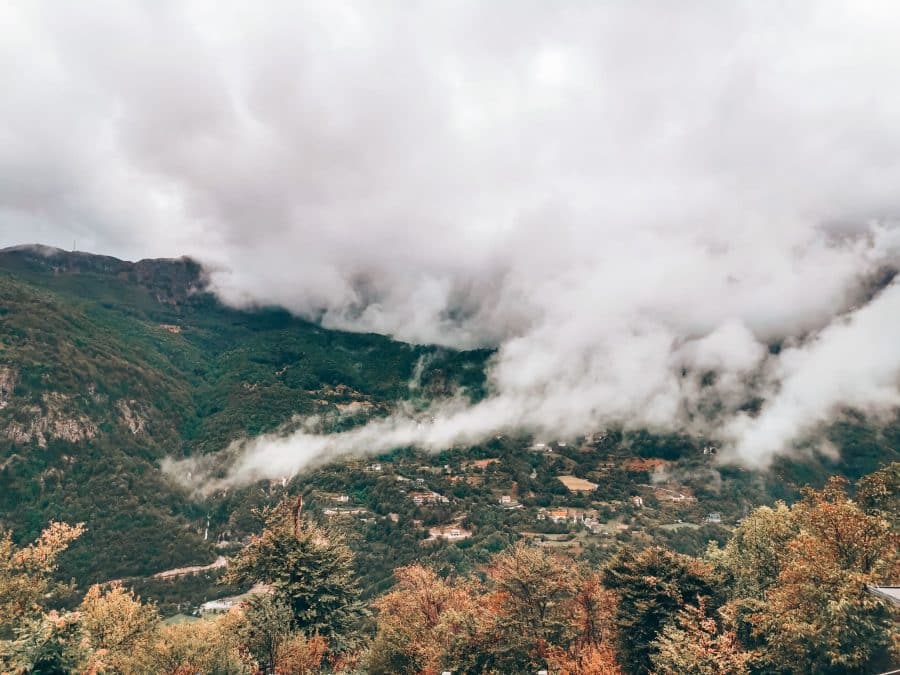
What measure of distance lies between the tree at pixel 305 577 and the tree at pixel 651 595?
108 ft

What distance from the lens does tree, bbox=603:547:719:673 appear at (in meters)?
50.2

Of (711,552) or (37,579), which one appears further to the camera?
(711,552)

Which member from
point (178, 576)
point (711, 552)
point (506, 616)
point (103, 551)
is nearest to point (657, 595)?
point (506, 616)

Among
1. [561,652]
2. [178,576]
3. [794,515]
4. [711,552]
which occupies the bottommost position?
[178,576]

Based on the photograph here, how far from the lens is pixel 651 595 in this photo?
2012 inches

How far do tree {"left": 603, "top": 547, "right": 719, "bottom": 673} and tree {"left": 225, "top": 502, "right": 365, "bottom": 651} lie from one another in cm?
3292

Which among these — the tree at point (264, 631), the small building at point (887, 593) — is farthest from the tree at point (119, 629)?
the small building at point (887, 593)

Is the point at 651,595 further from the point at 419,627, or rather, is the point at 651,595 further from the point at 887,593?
the point at 419,627

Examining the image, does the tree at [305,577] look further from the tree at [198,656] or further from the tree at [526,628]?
the tree at [526,628]

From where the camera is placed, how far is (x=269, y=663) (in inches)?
1563

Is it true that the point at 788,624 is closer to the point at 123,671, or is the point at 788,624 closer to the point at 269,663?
the point at 269,663

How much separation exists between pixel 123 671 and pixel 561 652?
4016 centimetres

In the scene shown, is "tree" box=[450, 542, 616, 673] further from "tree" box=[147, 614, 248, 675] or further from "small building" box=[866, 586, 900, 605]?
"small building" box=[866, 586, 900, 605]

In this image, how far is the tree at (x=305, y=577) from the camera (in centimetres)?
5212
